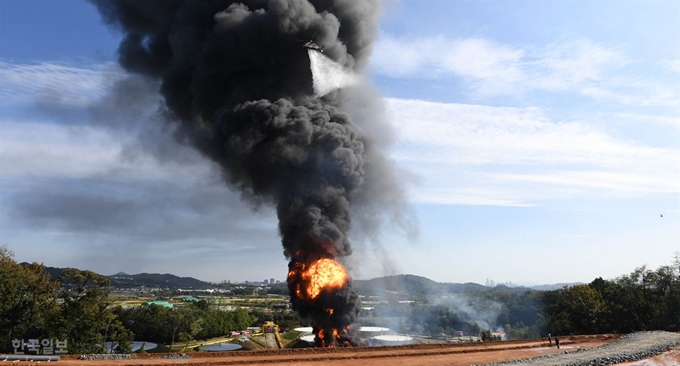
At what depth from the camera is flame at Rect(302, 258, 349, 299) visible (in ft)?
116

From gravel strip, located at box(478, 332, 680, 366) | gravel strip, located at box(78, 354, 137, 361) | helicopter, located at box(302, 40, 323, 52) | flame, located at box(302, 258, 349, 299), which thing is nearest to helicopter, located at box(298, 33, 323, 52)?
helicopter, located at box(302, 40, 323, 52)

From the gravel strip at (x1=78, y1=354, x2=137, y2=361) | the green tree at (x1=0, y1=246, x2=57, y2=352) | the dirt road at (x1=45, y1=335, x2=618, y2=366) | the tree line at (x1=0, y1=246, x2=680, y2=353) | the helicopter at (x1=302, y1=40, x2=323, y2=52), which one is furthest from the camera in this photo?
the helicopter at (x1=302, y1=40, x2=323, y2=52)

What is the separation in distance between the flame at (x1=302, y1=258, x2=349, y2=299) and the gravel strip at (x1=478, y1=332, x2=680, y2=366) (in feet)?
45.7

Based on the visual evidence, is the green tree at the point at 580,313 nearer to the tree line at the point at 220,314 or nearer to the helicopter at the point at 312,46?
the tree line at the point at 220,314

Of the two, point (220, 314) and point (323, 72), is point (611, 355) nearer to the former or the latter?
point (323, 72)

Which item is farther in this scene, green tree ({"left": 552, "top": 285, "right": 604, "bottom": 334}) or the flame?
green tree ({"left": 552, "top": 285, "right": 604, "bottom": 334})

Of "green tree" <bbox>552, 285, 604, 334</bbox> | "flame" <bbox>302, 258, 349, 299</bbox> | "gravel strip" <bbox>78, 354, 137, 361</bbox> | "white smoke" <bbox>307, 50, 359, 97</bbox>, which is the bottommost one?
"green tree" <bbox>552, 285, 604, 334</bbox>

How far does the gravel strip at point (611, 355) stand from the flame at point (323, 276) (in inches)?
548

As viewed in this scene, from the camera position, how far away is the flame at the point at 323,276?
3550cm

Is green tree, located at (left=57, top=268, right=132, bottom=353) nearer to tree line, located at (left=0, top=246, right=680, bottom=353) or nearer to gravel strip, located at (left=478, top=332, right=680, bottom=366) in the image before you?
tree line, located at (left=0, top=246, right=680, bottom=353)

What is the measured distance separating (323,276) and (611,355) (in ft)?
69.2

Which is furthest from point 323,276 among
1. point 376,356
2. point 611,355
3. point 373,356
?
point 611,355

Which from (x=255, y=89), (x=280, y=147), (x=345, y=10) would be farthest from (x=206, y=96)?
(x=345, y=10)

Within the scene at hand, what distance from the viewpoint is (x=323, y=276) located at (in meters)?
35.8
